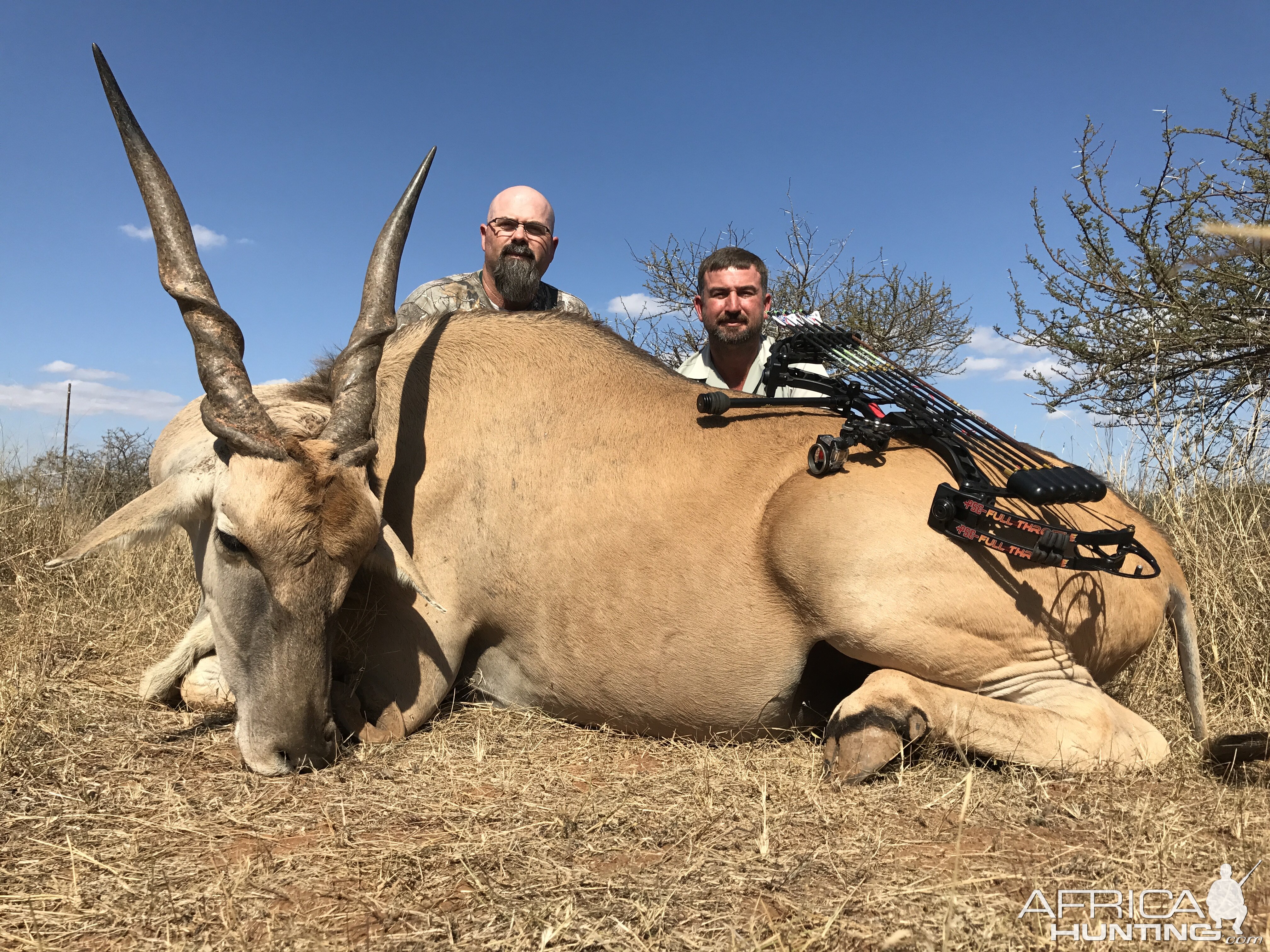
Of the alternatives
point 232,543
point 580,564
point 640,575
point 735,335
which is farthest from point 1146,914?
point 735,335

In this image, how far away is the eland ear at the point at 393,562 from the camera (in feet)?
10.4

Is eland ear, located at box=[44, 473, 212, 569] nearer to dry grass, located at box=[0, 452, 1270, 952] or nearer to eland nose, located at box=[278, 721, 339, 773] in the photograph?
dry grass, located at box=[0, 452, 1270, 952]

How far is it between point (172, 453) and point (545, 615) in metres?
1.58

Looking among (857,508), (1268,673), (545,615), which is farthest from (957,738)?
(1268,673)

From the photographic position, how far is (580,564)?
11.0 ft

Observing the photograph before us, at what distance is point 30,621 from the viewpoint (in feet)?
16.1

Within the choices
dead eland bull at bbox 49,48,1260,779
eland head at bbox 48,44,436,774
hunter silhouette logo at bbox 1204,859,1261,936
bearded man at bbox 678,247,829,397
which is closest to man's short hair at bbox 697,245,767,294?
bearded man at bbox 678,247,829,397

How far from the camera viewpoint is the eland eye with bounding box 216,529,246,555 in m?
2.83

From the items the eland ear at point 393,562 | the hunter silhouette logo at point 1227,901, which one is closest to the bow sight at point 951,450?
the hunter silhouette logo at point 1227,901

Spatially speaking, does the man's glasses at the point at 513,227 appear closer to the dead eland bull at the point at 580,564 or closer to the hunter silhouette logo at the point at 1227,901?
the dead eland bull at the point at 580,564

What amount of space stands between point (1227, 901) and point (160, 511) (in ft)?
11.0

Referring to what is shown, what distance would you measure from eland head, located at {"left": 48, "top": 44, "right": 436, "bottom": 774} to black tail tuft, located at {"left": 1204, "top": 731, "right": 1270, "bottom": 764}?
278cm

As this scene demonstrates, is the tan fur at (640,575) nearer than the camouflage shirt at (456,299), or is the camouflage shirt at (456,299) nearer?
the tan fur at (640,575)

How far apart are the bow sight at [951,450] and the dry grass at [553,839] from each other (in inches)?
30.6
